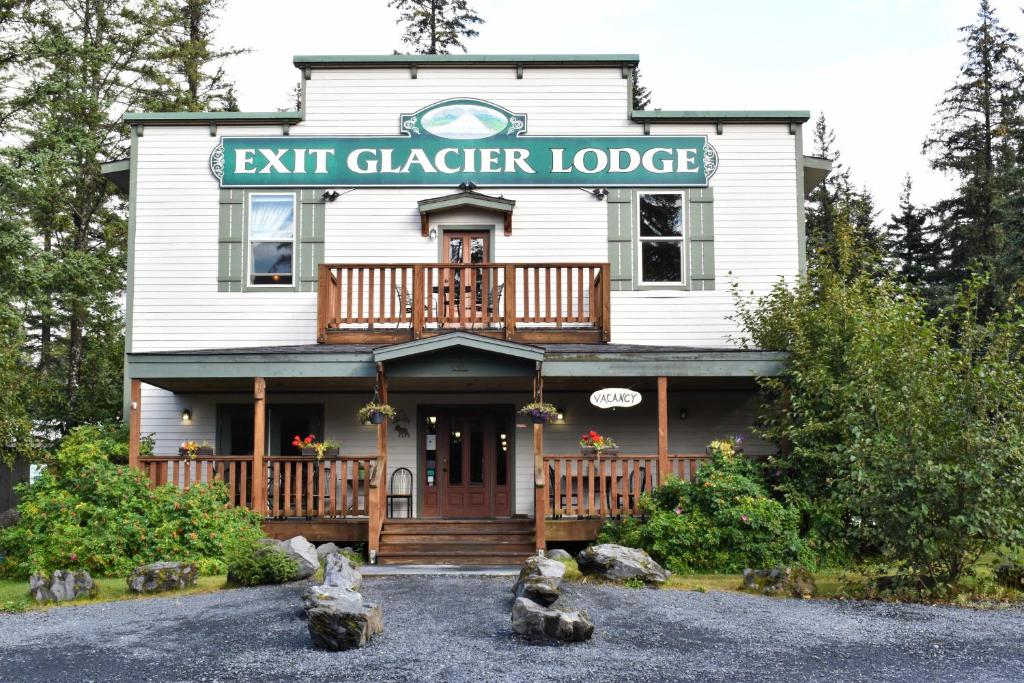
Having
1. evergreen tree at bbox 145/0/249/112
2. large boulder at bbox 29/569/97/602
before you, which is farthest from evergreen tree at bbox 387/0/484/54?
large boulder at bbox 29/569/97/602

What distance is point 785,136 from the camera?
15.4 m

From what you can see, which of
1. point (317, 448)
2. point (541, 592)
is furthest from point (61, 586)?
point (541, 592)

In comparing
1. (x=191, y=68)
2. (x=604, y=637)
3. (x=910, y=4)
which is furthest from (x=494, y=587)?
(x=191, y=68)

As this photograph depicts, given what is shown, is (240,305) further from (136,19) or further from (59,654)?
(136,19)

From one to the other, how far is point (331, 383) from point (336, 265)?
1.88 meters

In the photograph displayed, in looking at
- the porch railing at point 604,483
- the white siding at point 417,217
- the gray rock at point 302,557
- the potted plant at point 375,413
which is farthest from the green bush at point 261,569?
the white siding at point 417,217

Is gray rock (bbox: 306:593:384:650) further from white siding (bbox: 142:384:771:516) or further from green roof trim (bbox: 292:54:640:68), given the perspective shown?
green roof trim (bbox: 292:54:640:68)

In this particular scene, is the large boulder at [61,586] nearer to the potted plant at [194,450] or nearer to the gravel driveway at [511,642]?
the gravel driveway at [511,642]

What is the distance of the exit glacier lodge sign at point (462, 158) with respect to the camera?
A: 49.9ft

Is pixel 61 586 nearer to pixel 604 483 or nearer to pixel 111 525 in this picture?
pixel 111 525

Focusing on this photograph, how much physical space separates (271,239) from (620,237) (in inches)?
229

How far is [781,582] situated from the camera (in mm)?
9875

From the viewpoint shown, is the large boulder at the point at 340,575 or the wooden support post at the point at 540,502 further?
the wooden support post at the point at 540,502

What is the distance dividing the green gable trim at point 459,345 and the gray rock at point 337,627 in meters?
5.38
